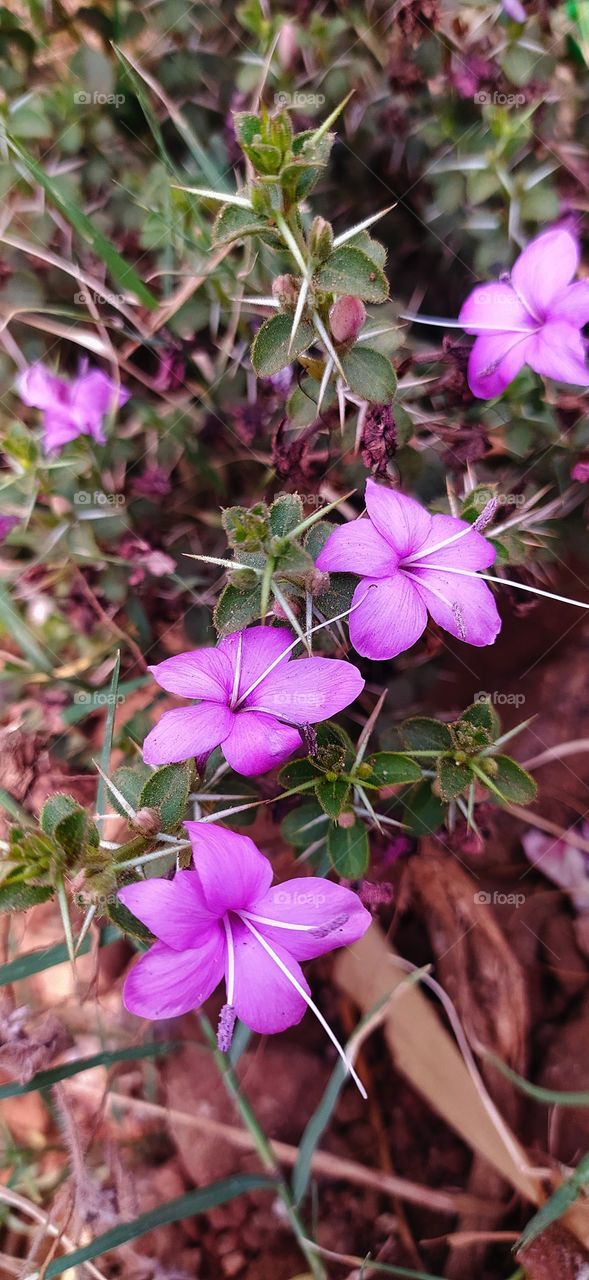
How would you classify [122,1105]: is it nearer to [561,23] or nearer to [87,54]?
[87,54]

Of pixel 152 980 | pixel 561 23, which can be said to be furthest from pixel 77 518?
pixel 561 23

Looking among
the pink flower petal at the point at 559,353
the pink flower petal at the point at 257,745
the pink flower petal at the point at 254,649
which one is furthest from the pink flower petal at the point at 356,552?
the pink flower petal at the point at 559,353

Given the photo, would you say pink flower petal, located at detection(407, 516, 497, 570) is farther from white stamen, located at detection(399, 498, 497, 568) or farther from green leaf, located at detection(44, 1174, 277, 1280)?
green leaf, located at detection(44, 1174, 277, 1280)

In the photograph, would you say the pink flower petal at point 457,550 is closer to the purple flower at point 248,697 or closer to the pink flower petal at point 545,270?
the purple flower at point 248,697

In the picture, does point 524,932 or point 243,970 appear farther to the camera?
point 524,932

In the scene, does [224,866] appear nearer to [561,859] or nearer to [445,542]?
[445,542]

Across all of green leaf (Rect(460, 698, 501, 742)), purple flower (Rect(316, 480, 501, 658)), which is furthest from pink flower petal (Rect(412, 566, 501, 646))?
green leaf (Rect(460, 698, 501, 742))
